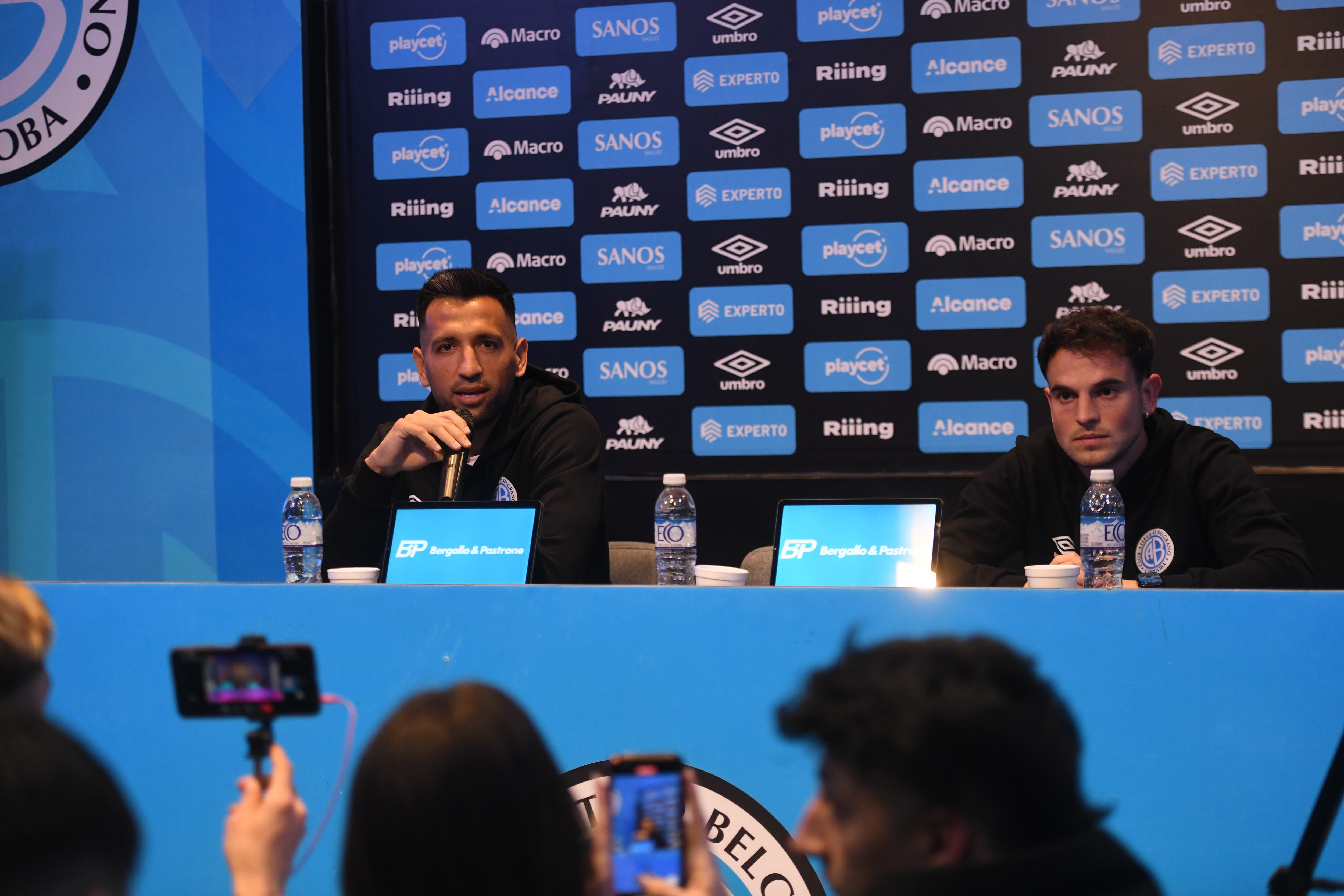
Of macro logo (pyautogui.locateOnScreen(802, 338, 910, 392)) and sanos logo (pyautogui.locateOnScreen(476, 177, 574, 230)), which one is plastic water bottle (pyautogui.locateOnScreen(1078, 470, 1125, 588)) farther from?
sanos logo (pyautogui.locateOnScreen(476, 177, 574, 230))

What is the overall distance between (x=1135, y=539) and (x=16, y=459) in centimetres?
372

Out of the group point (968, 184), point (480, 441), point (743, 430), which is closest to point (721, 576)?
point (480, 441)

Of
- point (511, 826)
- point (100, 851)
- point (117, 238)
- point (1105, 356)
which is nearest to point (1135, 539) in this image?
point (1105, 356)

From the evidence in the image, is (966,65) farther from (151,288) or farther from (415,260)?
(151,288)

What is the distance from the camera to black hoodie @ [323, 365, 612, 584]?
235 centimetres

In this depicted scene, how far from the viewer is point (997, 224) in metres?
3.33

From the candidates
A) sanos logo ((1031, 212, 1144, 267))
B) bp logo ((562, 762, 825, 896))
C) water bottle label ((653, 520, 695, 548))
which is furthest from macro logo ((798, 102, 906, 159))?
bp logo ((562, 762, 825, 896))

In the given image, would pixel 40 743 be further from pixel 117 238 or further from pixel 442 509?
pixel 117 238

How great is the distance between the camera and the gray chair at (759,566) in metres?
2.37

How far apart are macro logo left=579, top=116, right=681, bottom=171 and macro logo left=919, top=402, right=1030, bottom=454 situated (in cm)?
116

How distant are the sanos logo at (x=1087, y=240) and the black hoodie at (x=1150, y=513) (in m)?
0.98

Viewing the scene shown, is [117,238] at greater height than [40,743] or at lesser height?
greater

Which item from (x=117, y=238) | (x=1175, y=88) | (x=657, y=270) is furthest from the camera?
(x=117, y=238)

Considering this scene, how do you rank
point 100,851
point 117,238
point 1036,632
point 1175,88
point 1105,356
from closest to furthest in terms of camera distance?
point 100,851, point 1036,632, point 1105,356, point 1175,88, point 117,238
